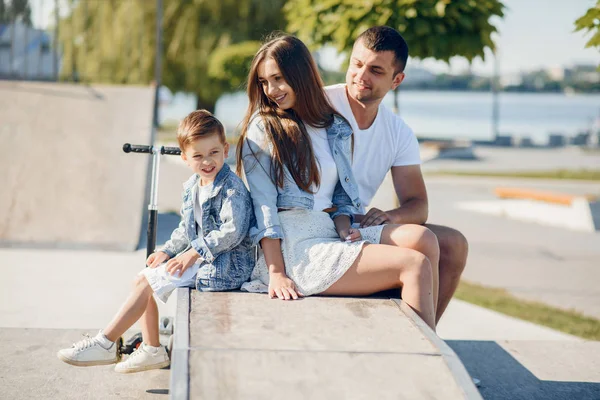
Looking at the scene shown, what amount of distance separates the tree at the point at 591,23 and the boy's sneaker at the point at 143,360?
137 inches

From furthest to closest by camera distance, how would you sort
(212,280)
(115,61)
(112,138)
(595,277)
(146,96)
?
(115,61)
(146,96)
(112,138)
(595,277)
(212,280)

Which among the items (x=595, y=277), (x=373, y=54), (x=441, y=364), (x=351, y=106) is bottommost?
(x=595, y=277)

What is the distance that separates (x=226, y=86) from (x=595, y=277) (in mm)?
19849

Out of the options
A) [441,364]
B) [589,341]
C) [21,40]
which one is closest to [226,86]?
[21,40]

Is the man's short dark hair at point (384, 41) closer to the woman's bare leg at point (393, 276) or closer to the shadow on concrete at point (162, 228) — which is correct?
the woman's bare leg at point (393, 276)

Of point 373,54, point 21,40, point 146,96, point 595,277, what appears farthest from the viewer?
point 21,40

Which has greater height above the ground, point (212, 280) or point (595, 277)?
point (212, 280)

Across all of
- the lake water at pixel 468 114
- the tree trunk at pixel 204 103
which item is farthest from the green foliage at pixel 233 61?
the tree trunk at pixel 204 103

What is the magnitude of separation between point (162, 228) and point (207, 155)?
5476mm

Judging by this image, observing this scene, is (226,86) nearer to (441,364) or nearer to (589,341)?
(589,341)

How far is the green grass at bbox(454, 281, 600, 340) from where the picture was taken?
19.5 ft

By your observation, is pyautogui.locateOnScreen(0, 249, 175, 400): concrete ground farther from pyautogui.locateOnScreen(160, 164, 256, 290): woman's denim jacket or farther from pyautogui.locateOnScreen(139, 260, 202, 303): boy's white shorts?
pyautogui.locateOnScreen(160, 164, 256, 290): woman's denim jacket

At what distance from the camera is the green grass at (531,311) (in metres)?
5.93

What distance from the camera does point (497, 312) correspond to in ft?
20.6
